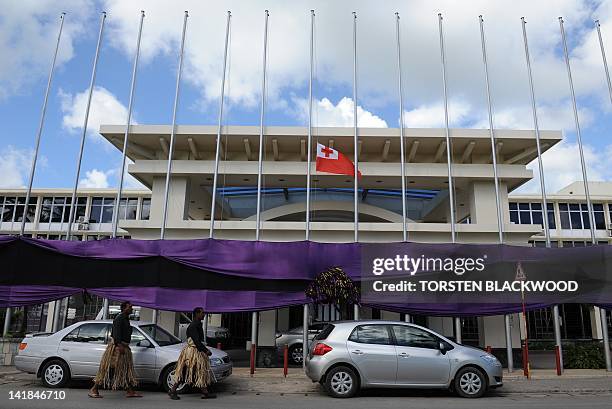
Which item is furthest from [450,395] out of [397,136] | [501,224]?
[397,136]

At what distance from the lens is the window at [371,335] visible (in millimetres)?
9625

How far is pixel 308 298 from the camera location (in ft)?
43.6

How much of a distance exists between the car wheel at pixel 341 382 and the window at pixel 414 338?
1194 mm

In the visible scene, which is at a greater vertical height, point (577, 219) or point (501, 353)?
point (577, 219)

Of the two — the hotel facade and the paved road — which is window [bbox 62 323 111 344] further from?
the hotel facade

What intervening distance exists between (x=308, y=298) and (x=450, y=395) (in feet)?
15.5

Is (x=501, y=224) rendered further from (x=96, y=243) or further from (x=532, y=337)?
(x=532, y=337)

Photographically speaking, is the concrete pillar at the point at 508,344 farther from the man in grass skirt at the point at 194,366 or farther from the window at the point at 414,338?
the man in grass skirt at the point at 194,366

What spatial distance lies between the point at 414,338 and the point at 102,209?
119ft

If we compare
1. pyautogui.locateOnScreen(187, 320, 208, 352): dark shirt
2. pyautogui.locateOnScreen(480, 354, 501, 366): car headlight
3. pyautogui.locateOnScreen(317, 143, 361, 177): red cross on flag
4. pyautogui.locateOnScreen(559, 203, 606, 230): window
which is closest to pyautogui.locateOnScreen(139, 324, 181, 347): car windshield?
pyautogui.locateOnScreen(187, 320, 208, 352): dark shirt

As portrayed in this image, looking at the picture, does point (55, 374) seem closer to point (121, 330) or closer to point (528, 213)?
point (121, 330)

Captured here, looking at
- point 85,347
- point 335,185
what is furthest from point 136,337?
point 335,185

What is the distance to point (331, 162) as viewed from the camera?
15.8 metres

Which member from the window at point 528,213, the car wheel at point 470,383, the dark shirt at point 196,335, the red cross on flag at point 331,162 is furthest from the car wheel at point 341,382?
the window at point 528,213
